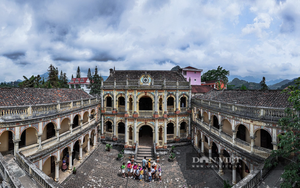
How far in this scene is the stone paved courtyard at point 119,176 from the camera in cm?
1623

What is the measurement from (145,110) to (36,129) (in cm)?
1508

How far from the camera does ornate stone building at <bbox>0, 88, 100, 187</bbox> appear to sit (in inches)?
440

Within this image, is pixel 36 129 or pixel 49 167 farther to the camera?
pixel 49 167

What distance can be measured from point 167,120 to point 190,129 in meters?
4.75

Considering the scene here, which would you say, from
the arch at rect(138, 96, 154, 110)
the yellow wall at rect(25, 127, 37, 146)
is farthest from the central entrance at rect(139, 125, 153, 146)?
the yellow wall at rect(25, 127, 37, 146)

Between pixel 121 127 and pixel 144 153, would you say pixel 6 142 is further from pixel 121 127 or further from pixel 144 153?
pixel 144 153

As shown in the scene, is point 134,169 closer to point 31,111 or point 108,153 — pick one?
point 108,153

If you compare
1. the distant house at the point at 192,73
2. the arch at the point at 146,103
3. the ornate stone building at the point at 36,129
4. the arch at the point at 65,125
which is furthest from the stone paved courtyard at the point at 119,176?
the distant house at the point at 192,73

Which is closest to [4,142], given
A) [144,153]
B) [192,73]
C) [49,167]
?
[49,167]

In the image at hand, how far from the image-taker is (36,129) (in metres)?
13.6

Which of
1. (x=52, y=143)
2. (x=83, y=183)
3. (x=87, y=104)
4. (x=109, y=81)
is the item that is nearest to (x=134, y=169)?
(x=83, y=183)

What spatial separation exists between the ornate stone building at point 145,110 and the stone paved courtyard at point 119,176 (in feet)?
14.1

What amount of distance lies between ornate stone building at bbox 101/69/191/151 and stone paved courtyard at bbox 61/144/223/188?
4.31 m

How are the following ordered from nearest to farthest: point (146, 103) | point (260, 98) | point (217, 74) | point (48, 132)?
point (260, 98) → point (48, 132) → point (146, 103) → point (217, 74)
